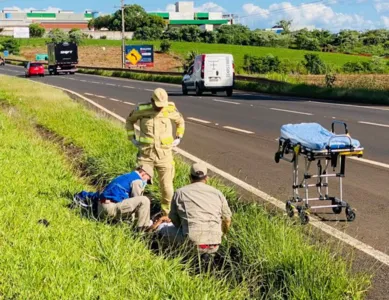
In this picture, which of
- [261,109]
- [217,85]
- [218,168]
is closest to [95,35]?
→ [217,85]

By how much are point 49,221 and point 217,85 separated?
25.9m

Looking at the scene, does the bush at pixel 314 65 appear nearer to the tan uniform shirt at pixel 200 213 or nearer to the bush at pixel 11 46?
the bush at pixel 11 46

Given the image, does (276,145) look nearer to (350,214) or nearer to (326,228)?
(350,214)

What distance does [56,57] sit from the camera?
213ft

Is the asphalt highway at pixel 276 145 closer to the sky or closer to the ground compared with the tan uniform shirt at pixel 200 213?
closer to the ground

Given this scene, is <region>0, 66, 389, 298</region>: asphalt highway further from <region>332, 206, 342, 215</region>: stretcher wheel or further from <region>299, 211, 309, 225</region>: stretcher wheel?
<region>299, 211, 309, 225</region>: stretcher wheel

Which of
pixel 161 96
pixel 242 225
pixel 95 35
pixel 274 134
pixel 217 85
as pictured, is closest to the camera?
pixel 242 225

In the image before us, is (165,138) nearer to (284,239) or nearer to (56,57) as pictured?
(284,239)

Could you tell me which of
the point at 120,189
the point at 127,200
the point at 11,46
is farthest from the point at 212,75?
the point at 11,46

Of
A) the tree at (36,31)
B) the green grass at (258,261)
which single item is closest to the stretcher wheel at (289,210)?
the green grass at (258,261)

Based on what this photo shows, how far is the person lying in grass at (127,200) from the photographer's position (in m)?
6.86

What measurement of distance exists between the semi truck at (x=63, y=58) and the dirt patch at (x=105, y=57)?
1941cm

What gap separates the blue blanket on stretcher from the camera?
6.88 meters

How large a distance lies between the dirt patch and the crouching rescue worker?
7877cm
